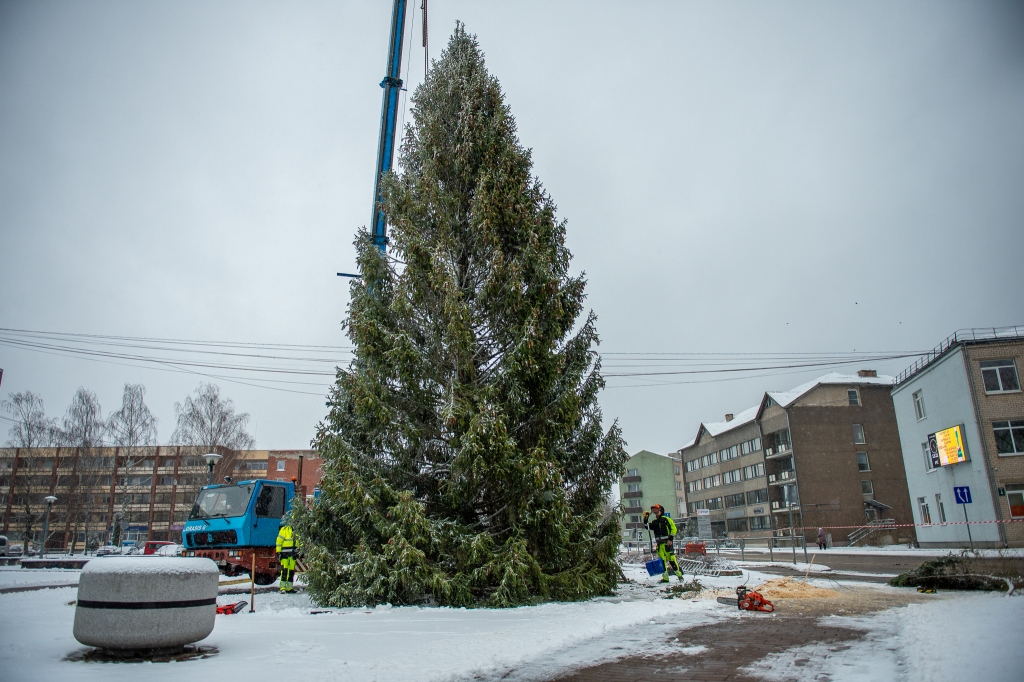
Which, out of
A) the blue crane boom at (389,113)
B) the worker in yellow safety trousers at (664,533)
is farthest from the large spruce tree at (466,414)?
the blue crane boom at (389,113)

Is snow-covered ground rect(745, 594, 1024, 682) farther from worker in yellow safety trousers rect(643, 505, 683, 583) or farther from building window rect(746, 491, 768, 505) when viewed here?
building window rect(746, 491, 768, 505)

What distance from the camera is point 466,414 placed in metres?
11.6

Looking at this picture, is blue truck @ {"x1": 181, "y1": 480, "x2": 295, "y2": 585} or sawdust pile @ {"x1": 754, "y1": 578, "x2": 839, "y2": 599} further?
blue truck @ {"x1": 181, "y1": 480, "x2": 295, "y2": 585}

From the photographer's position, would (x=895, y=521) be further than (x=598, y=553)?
Yes

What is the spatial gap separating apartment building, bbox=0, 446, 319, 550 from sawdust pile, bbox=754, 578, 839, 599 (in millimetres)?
38320

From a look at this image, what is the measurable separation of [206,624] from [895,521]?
6691cm

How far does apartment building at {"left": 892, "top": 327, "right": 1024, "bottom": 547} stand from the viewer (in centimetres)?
3030

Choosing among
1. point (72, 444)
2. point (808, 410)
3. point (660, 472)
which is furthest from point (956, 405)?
point (660, 472)

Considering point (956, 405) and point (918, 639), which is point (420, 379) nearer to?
point (918, 639)

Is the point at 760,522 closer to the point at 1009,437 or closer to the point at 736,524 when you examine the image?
the point at 736,524

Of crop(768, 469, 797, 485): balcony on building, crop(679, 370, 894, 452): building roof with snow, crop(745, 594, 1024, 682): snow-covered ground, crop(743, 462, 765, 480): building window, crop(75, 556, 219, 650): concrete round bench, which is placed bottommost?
crop(745, 594, 1024, 682): snow-covered ground

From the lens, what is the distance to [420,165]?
49.7 ft

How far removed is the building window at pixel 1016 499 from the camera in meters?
29.8

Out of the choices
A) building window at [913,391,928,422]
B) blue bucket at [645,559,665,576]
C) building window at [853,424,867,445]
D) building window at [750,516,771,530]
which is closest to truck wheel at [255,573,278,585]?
blue bucket at [645,559,665,576]
